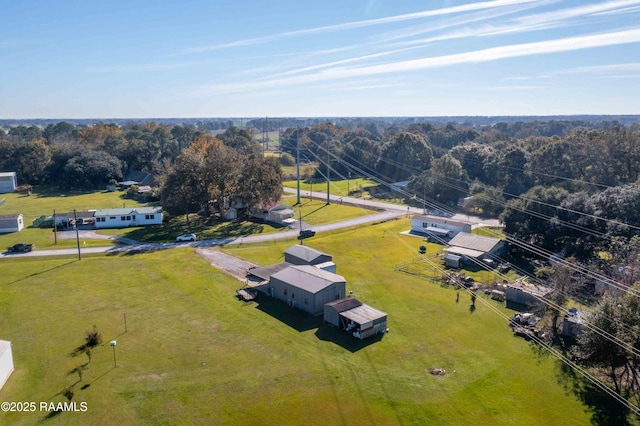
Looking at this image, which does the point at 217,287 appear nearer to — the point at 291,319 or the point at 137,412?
the point at 291,319

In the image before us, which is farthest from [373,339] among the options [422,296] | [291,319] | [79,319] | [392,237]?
[392,237]

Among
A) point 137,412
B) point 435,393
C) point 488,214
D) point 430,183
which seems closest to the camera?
point 137,412

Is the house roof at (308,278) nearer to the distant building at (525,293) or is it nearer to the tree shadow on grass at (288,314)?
the tree shadow on grass at (288,314)

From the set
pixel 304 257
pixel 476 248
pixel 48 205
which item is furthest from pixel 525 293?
pixel 48 205

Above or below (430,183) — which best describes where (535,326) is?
below

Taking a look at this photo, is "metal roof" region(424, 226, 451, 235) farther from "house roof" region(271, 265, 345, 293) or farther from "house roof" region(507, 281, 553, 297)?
"house roof" region(271, 265, 345, 293)

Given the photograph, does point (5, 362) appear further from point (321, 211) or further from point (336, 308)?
point (321, 211)
